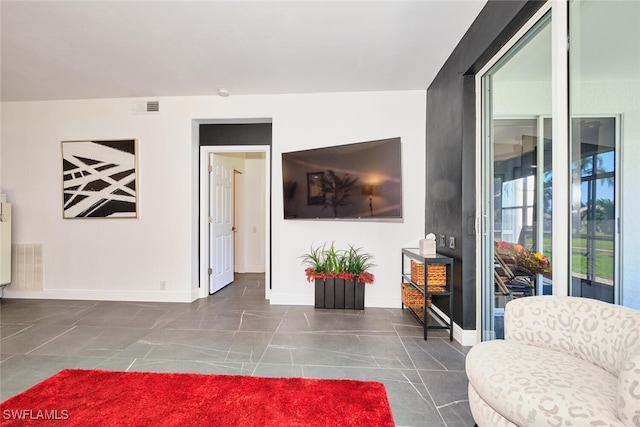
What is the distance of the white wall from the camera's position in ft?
11.2

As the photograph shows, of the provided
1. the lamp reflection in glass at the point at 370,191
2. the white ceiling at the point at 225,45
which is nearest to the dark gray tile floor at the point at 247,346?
the lamp reflection in glass at the point at 370,191

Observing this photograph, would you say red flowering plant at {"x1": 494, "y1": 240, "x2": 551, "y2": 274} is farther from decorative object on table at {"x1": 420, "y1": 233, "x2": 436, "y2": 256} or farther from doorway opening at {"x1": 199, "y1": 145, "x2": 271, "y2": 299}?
doorway opening at {"x1": 199, "y1": 145, "x2": 271, "y2": 299}

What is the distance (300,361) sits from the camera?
2.12 metres

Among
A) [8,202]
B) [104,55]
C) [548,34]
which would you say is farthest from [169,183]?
[548,34]

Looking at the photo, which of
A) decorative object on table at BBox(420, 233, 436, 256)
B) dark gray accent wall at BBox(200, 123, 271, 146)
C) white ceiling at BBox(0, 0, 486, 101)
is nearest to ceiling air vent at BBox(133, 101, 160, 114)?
white ceiling at BBox(0, 0, 486, 101)

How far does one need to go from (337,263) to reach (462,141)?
1.84 metres

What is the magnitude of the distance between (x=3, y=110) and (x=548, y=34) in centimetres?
591

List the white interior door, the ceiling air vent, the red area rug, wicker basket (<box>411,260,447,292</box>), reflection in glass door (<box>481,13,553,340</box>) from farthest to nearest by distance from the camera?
1. the white interior door
2. the ceiling air vent
3. wicker basket (<box>411,260,447,292</box>)
4. reflection in glass door (<box>481,13,553,340</box>)
5. the red area rug

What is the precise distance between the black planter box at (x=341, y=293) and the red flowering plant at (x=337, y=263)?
63 millimetres

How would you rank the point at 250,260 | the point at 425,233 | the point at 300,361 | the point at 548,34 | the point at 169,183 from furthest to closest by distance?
the point at 250,260
the point at 169,183
the point at 425,233
the point at 300,361
the point at 548,34

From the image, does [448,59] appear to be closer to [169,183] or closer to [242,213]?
[169,183]

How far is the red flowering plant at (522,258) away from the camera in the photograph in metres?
1.81

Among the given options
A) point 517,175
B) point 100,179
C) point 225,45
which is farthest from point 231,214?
point 517,175

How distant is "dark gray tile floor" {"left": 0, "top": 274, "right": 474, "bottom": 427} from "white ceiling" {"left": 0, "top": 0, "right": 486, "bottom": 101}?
258 centimetres
